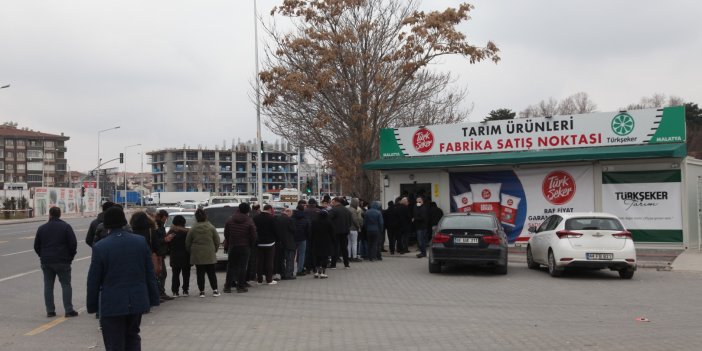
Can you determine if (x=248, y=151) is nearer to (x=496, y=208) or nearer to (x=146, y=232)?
(x=496, y=208)

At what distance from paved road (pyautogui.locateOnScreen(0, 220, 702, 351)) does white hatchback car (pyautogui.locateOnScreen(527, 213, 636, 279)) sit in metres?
0.40

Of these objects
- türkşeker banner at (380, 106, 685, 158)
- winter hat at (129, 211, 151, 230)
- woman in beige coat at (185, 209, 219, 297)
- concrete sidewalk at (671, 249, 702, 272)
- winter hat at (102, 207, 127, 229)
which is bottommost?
concrete sidewalk at (671, 249, 702, 272)

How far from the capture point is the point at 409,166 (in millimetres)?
23203

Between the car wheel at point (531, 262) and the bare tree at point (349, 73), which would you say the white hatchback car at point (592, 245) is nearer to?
the car wheel at point (531, 262)

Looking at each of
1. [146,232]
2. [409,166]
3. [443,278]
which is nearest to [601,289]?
[443,278]

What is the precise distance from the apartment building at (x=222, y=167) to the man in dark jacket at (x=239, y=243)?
468 ft

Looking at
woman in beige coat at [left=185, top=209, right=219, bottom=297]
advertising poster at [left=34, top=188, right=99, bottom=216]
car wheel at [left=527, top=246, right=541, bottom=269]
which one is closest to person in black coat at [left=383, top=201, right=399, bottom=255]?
car wheel at [left=527, top=246, right=541, bottom=269]

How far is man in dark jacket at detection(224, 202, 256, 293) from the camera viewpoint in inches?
510

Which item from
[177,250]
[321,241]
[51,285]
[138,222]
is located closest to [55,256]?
[51,285]

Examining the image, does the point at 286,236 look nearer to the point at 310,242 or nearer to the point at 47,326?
the point at 310,242

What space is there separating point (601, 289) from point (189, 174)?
503ft

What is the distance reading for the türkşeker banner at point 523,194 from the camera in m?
21.7

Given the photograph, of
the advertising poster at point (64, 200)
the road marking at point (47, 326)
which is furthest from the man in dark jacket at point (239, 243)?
the advertising poster at point (64, 200)

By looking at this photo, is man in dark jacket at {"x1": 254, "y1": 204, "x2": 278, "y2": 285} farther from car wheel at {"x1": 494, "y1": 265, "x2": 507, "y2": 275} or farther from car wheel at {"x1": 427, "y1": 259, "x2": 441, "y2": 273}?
car wheel at {"x1": 494, "y1": 265, "x2": 507, "y2": 275}
